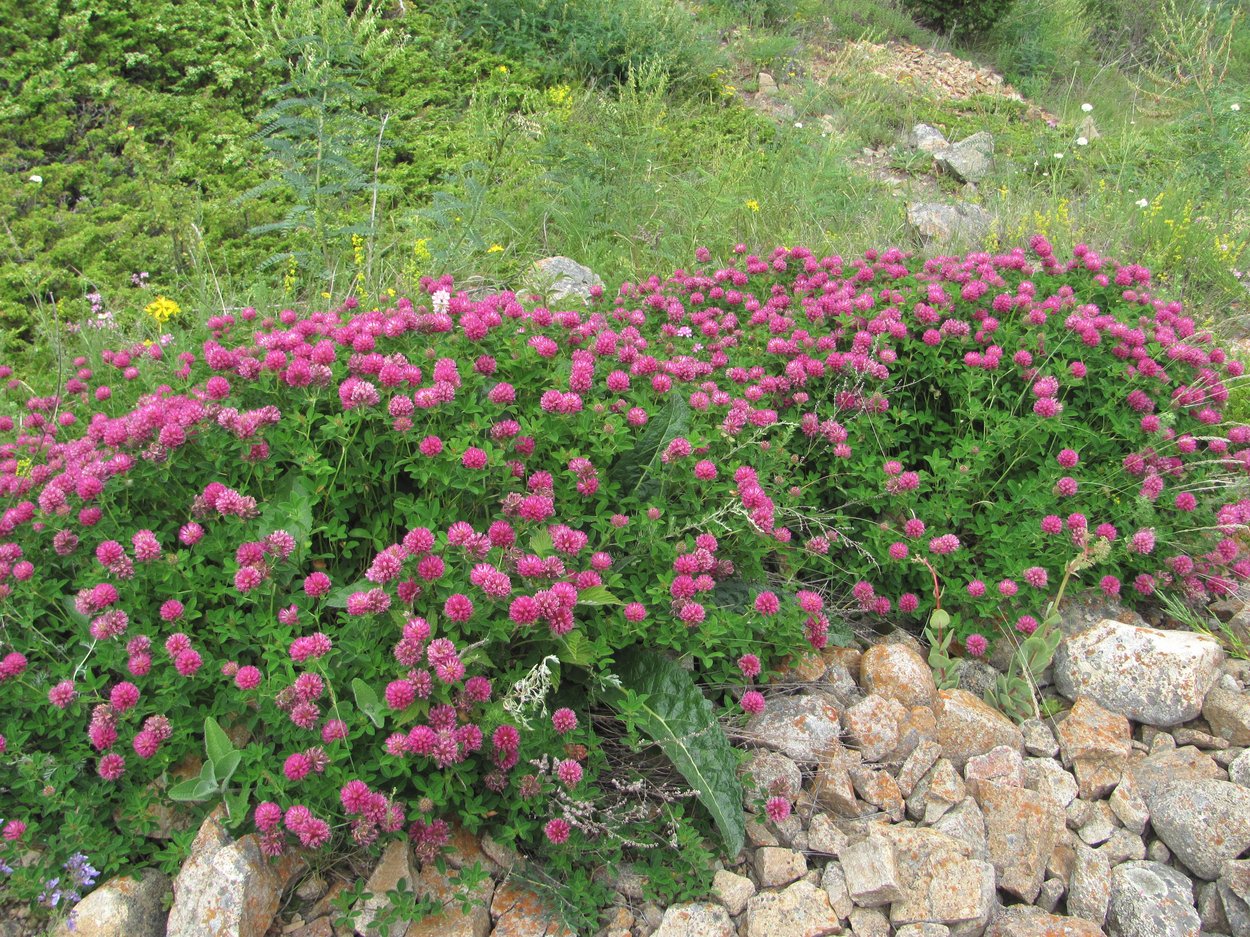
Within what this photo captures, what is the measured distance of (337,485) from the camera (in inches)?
103

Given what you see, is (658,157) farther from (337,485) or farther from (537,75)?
(337,485)

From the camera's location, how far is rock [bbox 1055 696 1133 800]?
2629 millimetres

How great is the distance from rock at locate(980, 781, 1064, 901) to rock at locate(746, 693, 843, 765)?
0.45m

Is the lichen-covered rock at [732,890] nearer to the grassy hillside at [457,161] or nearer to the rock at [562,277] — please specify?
the rock at [562,277]

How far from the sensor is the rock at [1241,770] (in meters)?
2.57

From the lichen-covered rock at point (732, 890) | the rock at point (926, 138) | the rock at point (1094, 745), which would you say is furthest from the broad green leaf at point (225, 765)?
the rock at point (926, 138)

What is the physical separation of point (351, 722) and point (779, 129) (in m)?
7.48

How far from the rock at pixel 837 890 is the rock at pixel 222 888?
1369 mm

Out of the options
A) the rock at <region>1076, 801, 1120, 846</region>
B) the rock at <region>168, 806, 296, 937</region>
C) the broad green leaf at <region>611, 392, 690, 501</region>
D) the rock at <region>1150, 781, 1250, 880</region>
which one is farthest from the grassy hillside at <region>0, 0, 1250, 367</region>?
the rock at <region>1150, 781, 1250, 880</region>

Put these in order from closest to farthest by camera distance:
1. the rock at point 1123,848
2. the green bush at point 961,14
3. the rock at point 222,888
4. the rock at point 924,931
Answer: the rock at point 222,888
the rock at point 924,931
the rock at point 1123,848
the green bush at point 961,14

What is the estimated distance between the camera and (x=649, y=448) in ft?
9.32

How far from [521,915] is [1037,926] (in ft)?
4.19

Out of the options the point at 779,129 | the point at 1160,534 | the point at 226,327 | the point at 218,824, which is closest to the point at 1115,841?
the point at 1160,534

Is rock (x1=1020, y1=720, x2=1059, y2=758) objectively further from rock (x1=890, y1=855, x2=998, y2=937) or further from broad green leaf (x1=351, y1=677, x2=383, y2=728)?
broad green leaf (x1=351, y1=677, x2=383, y2=728)
